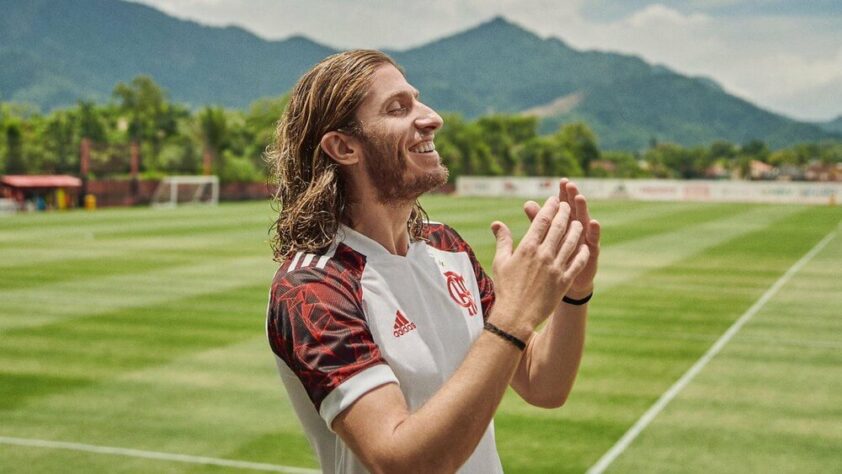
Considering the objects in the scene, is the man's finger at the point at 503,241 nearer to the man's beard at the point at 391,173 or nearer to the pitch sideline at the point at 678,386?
the man's beard at the point at 391,173

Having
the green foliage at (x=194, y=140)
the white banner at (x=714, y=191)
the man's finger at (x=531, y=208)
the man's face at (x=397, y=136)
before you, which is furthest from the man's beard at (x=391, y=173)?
the white banner at (x=714, y=191)

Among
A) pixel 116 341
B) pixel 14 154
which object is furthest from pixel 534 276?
pixel 14 154

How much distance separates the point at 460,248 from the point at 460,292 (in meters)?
0.31

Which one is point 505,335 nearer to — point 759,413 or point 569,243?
point 569,243

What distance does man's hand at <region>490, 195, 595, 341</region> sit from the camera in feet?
7.48

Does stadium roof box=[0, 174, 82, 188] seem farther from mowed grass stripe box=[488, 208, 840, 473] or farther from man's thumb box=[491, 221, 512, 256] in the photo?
man's thumb box=[491, 221, 512, 256]

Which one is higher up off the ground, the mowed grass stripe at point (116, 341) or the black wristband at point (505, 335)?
the black wristband at point (505, 335)

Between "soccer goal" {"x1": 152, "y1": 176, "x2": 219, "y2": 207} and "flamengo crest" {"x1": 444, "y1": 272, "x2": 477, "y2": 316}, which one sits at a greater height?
"flamengo crest" {"x1": 444, "y1": 272, "x2": 477, "y2": 316}

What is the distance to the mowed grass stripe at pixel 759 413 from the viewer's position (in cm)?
824

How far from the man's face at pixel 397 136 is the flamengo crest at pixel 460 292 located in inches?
11.2

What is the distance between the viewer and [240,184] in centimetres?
6150

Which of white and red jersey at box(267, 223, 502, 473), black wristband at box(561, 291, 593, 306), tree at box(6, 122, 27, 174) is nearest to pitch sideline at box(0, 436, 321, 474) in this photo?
black wristband at box(561, 291, 593, 306)

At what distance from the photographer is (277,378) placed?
36.1 feet

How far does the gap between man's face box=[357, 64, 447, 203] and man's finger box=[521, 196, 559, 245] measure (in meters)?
0.34
